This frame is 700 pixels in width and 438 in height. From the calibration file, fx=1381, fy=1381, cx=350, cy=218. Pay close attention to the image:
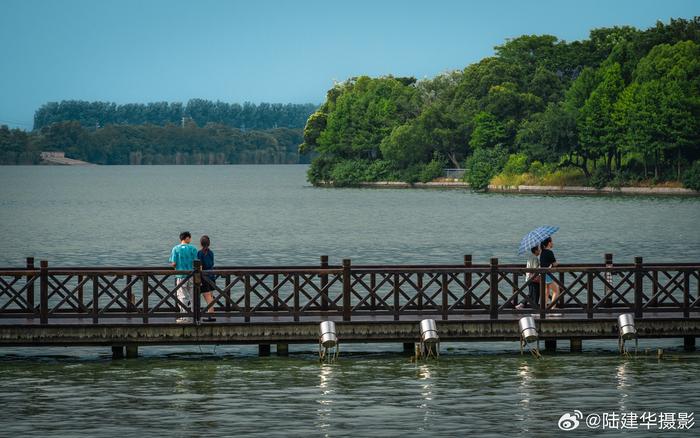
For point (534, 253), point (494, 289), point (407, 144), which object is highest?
point (407, 144)

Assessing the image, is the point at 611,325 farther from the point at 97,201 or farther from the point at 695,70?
the point at 97,201

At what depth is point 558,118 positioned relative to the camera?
146 m

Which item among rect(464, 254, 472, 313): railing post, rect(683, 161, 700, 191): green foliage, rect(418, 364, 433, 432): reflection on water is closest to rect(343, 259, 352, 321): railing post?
rect(418, 364, 433, 432): reflection on water

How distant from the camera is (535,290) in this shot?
29844 millimetres

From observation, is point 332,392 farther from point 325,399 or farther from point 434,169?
point 434,169

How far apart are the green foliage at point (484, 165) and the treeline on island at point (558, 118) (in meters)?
Result: 0.17

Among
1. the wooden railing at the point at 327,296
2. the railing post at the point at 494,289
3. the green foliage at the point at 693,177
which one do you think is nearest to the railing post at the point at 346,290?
the wooden railing at the point at 327,296

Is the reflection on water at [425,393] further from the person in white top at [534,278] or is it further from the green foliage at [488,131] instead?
the green foliage at [488,131]

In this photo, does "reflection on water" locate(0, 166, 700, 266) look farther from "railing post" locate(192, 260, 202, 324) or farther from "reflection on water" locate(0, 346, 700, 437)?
"railing post" locate(192, 260, 202, 324)

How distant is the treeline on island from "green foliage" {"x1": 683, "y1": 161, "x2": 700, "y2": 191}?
14 cm

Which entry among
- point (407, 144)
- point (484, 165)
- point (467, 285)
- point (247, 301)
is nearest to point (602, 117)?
point (484, 165)

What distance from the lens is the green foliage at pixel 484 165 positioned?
536ft

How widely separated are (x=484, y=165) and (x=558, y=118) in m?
20.3

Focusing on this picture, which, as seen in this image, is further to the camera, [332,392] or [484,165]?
[484,165]
